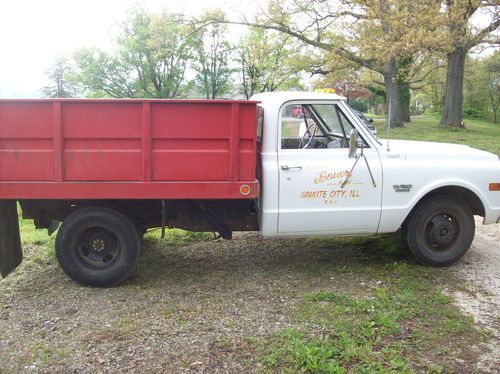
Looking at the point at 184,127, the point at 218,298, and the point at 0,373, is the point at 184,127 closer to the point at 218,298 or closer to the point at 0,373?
the point at 218,298

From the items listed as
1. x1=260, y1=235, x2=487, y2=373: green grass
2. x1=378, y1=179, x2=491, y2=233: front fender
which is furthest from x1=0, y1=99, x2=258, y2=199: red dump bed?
x1=378, y1=179, x2=491, y2=233: front fender

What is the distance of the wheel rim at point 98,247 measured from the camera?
5113 millimetres

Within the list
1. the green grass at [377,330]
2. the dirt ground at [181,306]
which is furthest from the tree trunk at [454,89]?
the green grass at [377,330]

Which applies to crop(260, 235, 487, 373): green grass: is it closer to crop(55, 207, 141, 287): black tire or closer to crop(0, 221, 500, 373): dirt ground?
crop(0, 221, 500, 373): dirt ground

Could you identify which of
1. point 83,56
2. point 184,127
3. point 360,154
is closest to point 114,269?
point 184,127

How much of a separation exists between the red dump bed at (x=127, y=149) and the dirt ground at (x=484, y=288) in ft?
7.52

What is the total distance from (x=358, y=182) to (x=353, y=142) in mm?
442

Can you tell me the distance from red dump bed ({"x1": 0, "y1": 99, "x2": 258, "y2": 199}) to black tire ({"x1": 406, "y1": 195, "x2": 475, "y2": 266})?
1946mm

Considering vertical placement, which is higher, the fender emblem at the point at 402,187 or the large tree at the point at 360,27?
the large tree at the point at 360,27

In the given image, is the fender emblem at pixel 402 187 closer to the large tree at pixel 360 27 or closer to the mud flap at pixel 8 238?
the mud flap at pixel 8 238

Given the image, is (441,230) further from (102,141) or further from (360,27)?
(360,27)

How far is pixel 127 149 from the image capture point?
4.76 meters

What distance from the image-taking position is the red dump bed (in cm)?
465

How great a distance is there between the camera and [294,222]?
5.18 m
